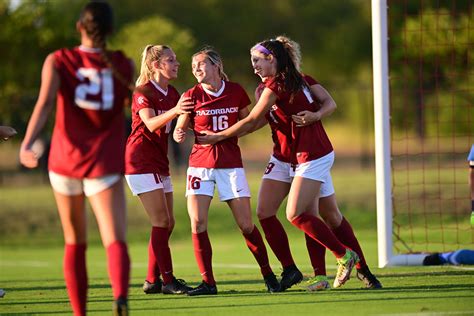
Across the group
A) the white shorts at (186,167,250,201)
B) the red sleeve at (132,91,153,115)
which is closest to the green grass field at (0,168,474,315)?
the white shorts at (186,167,250,201)

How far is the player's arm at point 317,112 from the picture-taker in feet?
26.2

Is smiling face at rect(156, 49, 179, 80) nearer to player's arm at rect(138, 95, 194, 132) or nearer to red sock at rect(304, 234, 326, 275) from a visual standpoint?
player's arm at rect(138, 95, 194, 132)

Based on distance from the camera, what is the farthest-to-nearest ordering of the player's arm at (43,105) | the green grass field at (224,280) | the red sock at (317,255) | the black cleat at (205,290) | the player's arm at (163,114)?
the red sock at (317,255) < the black cleat at (205,290) < the player's arm at (163,114) < the green grass field at (224,280) < the player's arm at (43,105)

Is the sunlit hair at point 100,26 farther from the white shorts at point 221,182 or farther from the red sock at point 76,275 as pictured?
the white shorts at point 221,182

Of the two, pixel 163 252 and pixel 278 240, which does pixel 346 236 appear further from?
pixel 163 252

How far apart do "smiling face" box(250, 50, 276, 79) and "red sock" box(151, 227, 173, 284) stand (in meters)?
1.64

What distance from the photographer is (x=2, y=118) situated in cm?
2077

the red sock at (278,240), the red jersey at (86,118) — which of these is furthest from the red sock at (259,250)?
the red jersey at (86,118)

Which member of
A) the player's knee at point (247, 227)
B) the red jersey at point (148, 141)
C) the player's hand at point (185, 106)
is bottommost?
the player's knee at point (247, 227)

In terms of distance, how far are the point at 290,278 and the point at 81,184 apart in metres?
2.74

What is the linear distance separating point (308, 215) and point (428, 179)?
1563 cm

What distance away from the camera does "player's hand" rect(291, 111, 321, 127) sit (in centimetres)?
A: 799

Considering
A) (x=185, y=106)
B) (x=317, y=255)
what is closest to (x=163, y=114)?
(x=185, y=106)

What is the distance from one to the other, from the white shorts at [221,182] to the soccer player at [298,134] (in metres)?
0.27
